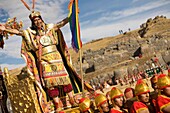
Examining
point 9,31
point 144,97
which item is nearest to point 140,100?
point 144,97

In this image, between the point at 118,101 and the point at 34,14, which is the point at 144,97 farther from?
the point at 34,14

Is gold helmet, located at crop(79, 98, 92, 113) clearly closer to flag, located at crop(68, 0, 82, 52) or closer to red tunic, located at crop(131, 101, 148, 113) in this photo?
red tunic, located at crop(131, 101, 148, 113)

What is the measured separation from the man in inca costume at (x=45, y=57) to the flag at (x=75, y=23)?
329 millimetres

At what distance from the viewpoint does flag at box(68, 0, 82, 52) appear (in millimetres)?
5954

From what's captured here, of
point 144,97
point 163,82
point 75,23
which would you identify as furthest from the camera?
point 75,23

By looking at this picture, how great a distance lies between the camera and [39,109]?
5684 millimetres

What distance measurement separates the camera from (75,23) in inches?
235

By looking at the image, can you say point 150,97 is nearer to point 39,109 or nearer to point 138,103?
point 138,103

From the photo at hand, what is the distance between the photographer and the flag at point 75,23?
5.95 meters

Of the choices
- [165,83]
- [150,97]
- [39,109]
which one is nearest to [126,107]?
[150,97]

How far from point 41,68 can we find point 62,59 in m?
0.68

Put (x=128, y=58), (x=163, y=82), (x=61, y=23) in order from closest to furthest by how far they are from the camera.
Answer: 1. (x=163, y=82)
2. (x=61, y=23)
3. (x=128, y=58)

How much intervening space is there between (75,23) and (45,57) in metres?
1.05

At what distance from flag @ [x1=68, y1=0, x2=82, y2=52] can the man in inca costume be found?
33 cm
